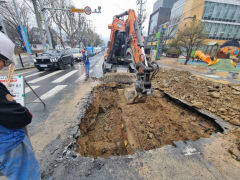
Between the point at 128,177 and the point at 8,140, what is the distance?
5.31ft

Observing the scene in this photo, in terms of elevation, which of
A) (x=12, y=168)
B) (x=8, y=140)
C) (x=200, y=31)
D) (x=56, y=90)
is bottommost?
(x=56, y=90)

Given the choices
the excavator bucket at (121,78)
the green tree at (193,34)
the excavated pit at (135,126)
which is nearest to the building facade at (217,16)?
the green tree at (193,34)

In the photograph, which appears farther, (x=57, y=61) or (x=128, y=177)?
(x=57, y=61)

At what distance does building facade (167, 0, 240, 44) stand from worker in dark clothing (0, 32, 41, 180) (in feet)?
97.9

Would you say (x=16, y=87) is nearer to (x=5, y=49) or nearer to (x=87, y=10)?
(x=5, y=49)

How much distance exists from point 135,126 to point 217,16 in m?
38.0

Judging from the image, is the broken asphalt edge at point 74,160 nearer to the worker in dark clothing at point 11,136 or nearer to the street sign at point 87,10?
the worker in dark clothing at point 11,136

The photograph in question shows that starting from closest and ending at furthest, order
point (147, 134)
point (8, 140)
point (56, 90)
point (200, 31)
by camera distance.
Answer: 1. point (8, 140)
2. point (147, 134)
3. point (56, 90)
4. point (200, 31)

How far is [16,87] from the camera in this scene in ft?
7.38

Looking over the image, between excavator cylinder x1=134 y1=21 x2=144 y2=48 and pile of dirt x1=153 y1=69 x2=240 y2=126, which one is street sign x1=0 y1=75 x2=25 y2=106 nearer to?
excavator cylinder x1=134 y1=21 x2=144 y2=48

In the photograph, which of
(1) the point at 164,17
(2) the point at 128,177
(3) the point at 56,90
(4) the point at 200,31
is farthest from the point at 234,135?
(1) the point at 164,17

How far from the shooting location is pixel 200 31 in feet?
38.8

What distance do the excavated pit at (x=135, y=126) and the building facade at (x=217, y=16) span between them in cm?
2705

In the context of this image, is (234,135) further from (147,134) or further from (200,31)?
(200,31)
